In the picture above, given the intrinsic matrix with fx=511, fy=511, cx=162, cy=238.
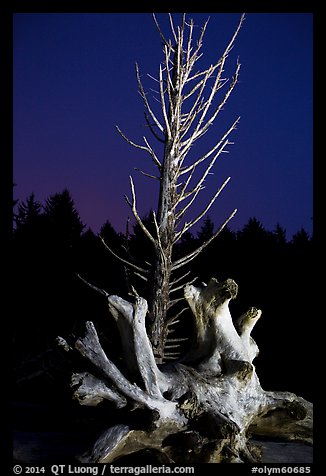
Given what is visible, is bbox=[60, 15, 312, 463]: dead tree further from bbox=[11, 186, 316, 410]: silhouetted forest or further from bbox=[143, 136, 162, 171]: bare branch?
bbox=[11, 186, 316, 410]: silhouetted forest

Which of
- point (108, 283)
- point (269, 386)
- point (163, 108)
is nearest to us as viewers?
point (163, 108)

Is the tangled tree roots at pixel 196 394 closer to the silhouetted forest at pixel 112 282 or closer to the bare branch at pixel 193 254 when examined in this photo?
the bare branch at pixel 193 254

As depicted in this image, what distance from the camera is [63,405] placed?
145 inches

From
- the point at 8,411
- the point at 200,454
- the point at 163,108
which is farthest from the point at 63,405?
the point at 163,108

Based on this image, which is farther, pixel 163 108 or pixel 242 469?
pixel 163 108

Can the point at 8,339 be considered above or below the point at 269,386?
above

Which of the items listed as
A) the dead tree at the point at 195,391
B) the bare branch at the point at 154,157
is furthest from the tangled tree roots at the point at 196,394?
the bare branch at the point at 154,157

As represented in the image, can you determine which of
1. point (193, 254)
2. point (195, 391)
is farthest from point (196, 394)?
point (193, 254)

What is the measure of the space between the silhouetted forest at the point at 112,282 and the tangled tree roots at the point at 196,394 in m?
2.27

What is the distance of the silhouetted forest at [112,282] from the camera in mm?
5562

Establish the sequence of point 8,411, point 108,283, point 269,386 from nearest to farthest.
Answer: point 8,411 < point 269,386 < point 108,283

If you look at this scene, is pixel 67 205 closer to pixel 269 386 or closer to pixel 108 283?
pixel 108 283

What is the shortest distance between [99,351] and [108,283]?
12.3 feet

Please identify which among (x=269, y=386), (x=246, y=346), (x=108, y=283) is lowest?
(x=269, y=386)
